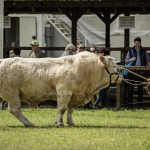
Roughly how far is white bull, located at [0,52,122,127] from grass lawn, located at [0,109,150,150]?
22.3 inches

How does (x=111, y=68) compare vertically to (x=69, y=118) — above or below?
above

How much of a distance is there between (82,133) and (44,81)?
2022 millimetres

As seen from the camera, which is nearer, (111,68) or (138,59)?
(111,68)

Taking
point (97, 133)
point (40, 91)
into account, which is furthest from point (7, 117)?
point (97, 133)

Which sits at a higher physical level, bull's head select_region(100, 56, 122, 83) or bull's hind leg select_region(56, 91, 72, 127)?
bull's head select_region(100, 56, 122, 83)

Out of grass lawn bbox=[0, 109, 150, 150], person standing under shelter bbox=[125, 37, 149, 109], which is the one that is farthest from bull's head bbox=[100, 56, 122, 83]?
person standing under shelter bbox=[125, 37, 149, 109]

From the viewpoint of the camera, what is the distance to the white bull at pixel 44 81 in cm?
1670

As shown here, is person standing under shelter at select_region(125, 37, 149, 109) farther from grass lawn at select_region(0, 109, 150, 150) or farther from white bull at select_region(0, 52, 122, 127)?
white bull at select_region(0, 52, 122, 127)

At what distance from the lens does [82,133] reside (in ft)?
49.8

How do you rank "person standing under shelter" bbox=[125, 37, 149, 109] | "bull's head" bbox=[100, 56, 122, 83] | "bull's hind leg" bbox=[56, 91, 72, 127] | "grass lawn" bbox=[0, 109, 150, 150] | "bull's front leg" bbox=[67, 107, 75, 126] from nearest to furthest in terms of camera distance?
"grass lawn" bbox=[0, 109, 150, 150], "bull's hind leg" bbox=[56, 91, 72, 127], "bull's front leg" bbox=[67, 107, 75, 126], "bull's head" bbox=[100, 56, 122, 83], "person standing under shelter" bbox=[125, 37, 149, 109]

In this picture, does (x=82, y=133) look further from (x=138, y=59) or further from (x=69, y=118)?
(x=138, y=59)

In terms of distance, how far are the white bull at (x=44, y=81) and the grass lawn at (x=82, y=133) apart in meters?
0.57

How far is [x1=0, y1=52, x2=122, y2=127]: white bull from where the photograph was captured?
16703 mm

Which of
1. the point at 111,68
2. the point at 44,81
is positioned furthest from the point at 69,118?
the point at 111,68
